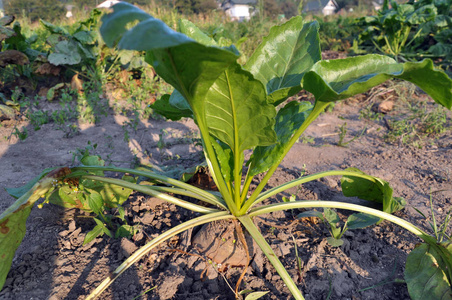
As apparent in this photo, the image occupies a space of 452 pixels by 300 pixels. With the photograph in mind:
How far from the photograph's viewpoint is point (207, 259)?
147 centimetres

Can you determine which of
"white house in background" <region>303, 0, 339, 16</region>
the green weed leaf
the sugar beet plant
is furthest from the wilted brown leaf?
"white house in background" <region>303, 0, 339, 16</region>

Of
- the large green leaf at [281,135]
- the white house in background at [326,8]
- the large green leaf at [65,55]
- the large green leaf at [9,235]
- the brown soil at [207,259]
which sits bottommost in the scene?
the white house in background at [326,8]

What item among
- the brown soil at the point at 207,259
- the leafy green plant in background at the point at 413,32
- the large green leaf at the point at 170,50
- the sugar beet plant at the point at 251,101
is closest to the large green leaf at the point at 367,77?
the sugar beet plant at the point at 251,101

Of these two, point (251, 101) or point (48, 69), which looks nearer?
point (251, 101)

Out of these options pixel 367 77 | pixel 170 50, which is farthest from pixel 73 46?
pixel 367 77

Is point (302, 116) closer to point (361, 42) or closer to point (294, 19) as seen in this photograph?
point (294, 19)

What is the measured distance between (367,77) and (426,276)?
2.69ft

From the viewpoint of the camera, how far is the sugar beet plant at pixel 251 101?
862 mm

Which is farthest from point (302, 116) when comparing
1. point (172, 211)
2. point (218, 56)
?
point (172, 211)

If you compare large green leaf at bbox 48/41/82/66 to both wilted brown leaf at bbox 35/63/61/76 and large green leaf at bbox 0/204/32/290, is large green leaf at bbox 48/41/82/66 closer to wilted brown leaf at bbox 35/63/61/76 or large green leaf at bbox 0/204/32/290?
wilted brown leaf at bbox 35/63/61/76

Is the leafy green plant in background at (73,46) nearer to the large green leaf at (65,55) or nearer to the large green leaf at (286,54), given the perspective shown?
the large green leaf at (65,55)

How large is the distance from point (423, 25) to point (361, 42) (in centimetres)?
94

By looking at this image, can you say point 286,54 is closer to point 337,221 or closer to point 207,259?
point 337,221

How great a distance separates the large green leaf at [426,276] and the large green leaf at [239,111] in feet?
2.52
